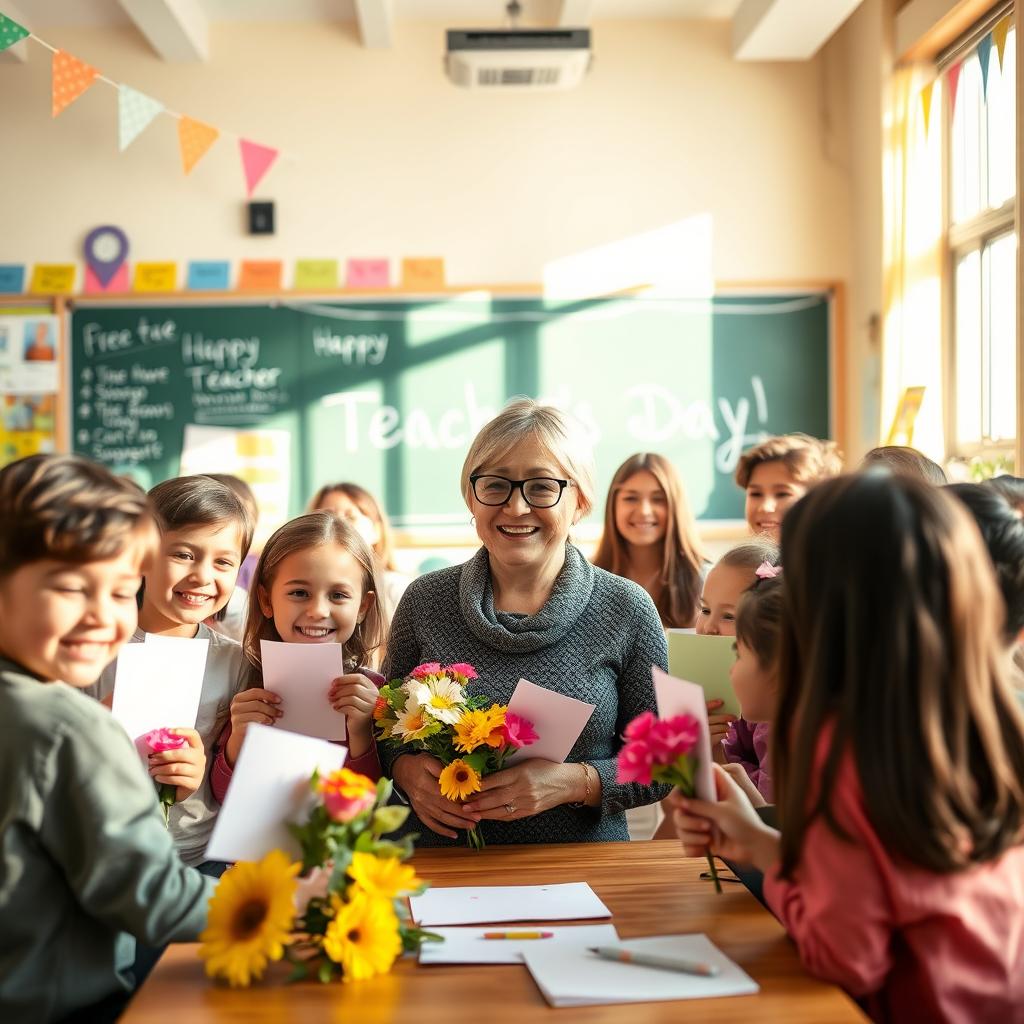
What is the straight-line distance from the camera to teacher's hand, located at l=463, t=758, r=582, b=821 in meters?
1.72

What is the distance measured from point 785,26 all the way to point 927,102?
1.99 feet

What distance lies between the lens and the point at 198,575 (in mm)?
2174

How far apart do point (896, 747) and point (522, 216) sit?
3984 millimetres

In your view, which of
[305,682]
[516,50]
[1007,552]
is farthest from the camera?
[516,50]

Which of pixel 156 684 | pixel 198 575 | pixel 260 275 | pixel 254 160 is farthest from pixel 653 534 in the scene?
pixel 254 160

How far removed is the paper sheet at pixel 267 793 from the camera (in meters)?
1.23

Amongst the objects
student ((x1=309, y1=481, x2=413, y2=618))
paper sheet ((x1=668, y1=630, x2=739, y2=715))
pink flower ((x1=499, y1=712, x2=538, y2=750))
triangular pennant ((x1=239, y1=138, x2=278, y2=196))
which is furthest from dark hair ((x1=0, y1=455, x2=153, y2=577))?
triangular pennant ((x1=239, y1=138, x2=278, y2=196))

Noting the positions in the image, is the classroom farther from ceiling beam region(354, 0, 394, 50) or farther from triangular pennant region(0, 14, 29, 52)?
triangular pennant region(0, 14, 29, 52)

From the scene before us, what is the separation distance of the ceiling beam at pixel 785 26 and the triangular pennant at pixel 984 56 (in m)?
0.47

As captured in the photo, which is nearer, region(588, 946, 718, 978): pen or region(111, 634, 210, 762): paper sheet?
region(588, 946, 718, 978): pen

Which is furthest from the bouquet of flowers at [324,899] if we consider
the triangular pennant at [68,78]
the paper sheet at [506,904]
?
the triangular pennant at [68,78]

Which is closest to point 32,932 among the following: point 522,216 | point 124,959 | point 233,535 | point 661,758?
point 124,959

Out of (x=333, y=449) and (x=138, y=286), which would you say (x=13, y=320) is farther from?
(x=333, y=449)

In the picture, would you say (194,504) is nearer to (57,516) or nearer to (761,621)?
(57,516)
